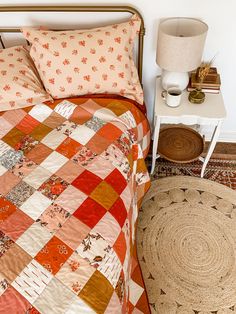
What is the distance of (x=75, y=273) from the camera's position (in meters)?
1.14

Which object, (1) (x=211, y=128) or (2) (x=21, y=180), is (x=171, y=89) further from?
(2) (x=21, y=180)

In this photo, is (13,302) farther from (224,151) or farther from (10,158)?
(224,151)

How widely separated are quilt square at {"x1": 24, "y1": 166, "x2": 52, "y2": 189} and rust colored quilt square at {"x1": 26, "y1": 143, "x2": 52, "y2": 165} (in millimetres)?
53

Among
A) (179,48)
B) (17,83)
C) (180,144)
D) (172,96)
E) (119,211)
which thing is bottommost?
(180,144)

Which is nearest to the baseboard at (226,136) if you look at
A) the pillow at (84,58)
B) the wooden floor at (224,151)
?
the wooden floor at (224,151)

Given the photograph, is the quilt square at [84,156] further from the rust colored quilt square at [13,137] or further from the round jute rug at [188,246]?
the round jute rug at [188,246]

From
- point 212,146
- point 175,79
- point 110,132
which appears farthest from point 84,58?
point 212,146

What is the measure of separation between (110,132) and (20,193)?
1.81 feet

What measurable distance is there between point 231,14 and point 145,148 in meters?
0.94

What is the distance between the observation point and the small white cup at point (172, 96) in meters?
1.77

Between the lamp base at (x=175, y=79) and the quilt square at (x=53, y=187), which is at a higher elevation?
the lamp base at (x=175, y=79)

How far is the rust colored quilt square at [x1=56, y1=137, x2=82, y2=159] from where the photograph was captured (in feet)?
4.94

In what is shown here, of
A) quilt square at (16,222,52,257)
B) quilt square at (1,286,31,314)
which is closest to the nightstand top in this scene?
quilt square at (16,222,52,257)

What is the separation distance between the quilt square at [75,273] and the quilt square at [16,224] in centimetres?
24
